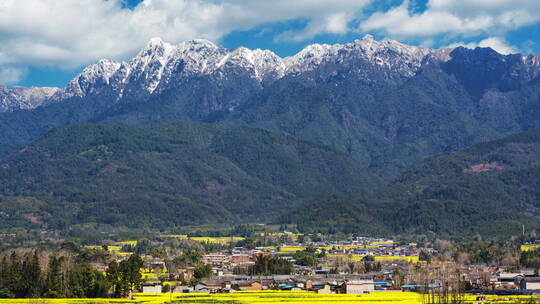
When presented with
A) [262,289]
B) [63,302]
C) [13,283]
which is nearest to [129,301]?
[63,302]

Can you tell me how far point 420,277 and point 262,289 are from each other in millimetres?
31588

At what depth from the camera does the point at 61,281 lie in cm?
16050

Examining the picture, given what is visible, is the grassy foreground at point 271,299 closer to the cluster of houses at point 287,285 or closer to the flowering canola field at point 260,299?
the flowering canola field at point 260,299

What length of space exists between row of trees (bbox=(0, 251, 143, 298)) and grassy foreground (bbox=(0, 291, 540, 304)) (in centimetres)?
403

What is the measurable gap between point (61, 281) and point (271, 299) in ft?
116

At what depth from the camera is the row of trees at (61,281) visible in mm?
157000

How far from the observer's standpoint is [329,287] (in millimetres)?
171250

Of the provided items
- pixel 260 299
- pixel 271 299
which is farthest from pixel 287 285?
pixel 271 299

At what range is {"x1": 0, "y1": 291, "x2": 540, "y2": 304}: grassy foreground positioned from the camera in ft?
463

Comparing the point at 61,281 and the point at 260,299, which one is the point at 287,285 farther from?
the point at 61,281

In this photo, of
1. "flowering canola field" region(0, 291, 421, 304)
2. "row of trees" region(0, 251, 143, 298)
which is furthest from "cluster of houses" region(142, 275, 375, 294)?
"row of trees" region(0, 251, 143, 298)

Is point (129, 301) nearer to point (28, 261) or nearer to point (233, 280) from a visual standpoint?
point (28, 261)

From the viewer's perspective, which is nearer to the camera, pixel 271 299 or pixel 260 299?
pixel 271 299

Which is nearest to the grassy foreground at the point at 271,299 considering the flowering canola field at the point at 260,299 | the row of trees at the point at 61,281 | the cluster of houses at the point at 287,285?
the flowering canola field at the point at 260,299
